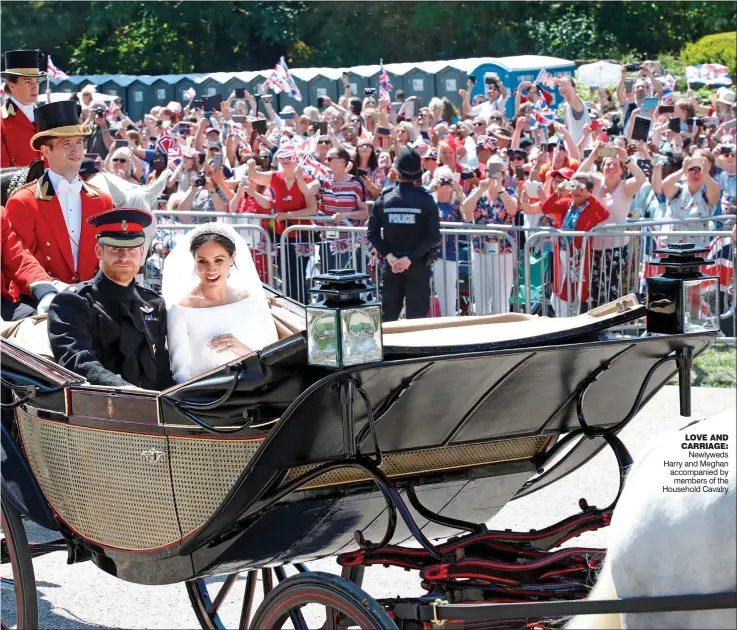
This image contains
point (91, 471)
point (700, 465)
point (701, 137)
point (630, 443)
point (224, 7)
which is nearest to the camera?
point (700, 465)

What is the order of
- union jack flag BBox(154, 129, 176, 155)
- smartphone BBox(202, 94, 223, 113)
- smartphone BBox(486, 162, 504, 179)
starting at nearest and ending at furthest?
smartphone BBox(486, 162, 504, 179)
union jack flag BBox(154, 129, 176, 155)
smartphone BBox(202, 94, 223, 113)

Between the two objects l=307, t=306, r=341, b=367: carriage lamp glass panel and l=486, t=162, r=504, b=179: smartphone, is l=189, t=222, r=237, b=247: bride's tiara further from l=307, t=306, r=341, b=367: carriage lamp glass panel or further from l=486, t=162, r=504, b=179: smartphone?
l=486, t=162, r=504, b=179: smartphone

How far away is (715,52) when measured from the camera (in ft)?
86.3

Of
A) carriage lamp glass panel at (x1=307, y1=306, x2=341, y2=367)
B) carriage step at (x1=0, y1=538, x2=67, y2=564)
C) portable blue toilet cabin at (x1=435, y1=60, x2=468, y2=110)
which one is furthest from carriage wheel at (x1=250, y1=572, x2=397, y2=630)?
portable blue toilet cabin at (x1=435, y1=60, x2=468, y2=110)

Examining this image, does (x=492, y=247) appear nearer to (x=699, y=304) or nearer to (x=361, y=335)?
(x=699, y=304)

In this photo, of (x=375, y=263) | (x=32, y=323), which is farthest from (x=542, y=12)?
(x=32, y=323)

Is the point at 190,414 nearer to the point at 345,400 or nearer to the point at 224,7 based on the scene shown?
the point at 345,400

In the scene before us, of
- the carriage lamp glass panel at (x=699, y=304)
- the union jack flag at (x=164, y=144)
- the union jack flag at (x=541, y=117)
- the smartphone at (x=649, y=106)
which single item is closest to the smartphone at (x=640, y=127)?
the union jack flag at (x=541, y=117)

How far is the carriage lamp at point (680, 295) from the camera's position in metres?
3.48

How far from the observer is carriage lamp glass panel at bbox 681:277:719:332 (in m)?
3.49

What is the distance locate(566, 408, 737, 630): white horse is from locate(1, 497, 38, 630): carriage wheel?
2164 millimetres

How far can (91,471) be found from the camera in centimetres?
385

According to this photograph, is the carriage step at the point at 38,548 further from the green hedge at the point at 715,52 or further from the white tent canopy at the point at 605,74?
the green hedge at the point at 715,52

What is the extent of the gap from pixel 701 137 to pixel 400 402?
10433mm
